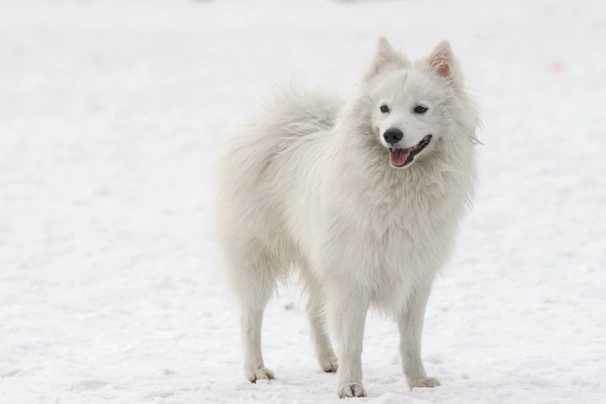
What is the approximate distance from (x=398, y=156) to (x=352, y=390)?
1.27 m

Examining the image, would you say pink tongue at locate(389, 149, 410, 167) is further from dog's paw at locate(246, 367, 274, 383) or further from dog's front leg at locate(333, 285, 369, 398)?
dog's paw at locate(246, 367, 274, 383)

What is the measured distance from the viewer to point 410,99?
4117 mm

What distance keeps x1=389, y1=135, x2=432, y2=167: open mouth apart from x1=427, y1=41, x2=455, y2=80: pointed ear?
405 millimetres

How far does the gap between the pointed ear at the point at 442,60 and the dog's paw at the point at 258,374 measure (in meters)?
2.00

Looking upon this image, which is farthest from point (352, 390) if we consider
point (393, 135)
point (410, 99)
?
point (410, 99)

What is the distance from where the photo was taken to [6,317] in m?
5.79

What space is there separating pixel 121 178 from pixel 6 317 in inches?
184

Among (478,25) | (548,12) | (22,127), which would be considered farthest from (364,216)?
(548,12)

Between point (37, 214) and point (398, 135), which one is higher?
point (398, 135)

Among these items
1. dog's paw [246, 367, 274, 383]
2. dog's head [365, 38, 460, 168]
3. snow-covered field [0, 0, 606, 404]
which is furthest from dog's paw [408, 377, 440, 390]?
dog's head [365, 38, 460, 168]

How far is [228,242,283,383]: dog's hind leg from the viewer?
4.95 meters

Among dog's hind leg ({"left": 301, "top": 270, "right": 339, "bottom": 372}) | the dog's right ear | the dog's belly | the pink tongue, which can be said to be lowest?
dog's hind leg ({"left": 301, "top": 270, "right": 339, "bottom": 372})

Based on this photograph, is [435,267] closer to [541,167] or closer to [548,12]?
[541,167]

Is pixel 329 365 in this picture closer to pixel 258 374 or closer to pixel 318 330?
Answer: pixel 318 330
